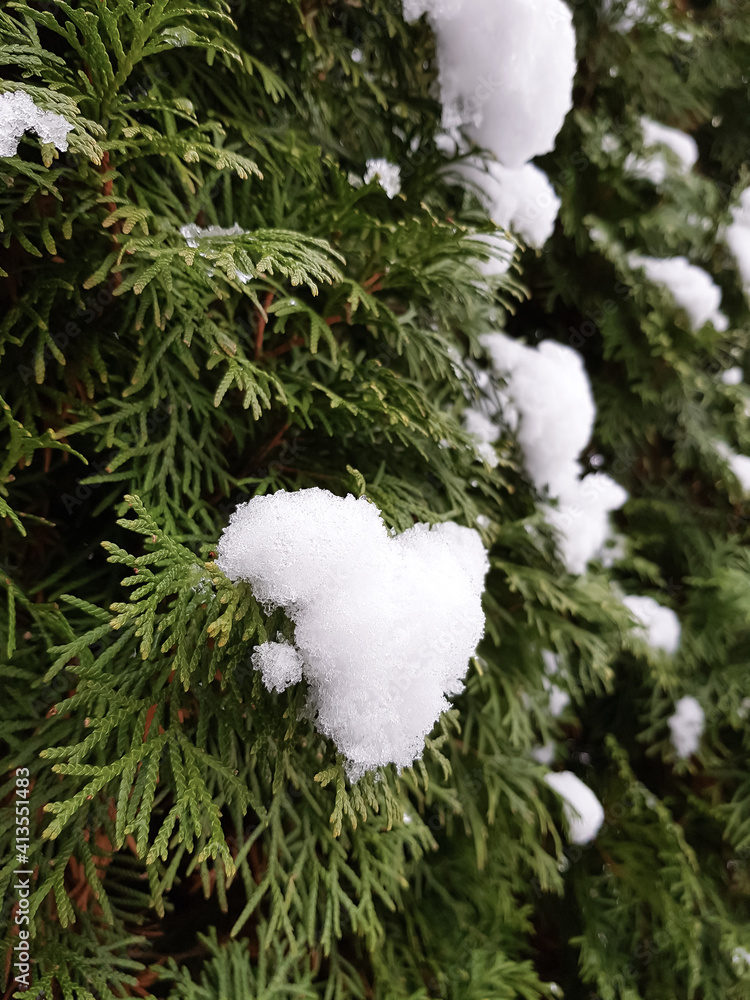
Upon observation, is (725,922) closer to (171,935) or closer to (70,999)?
(171,935)

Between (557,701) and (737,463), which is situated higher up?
(737,463)

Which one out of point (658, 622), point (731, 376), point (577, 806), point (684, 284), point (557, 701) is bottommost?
point (577, 806)

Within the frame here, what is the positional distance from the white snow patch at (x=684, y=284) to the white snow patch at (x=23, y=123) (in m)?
1.74

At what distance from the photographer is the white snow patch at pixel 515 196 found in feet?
4.82

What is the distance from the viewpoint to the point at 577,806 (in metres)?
1.73

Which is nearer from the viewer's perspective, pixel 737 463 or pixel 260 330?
pixel 260 330

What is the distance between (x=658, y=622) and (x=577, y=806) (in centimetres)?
64

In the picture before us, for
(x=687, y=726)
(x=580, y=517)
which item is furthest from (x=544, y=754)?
(x=580, y=517)

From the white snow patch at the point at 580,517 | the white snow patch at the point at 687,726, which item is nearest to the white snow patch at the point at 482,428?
the white snow patch at the point at 580,517

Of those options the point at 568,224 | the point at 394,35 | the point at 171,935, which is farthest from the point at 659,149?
the point at 171,935

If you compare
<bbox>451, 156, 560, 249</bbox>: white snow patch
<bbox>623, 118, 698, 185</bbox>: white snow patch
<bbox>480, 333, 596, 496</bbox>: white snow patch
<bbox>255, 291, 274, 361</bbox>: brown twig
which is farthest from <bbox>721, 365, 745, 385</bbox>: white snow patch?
<bbox>255, 291, 274, 361</bbox>: brown twig

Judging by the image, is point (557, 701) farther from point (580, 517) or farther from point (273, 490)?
point (273, 490)

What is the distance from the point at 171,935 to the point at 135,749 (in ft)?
2.23

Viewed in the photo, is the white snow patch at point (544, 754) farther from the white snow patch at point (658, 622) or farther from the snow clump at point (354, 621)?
the snow clump at point (354, 621)
